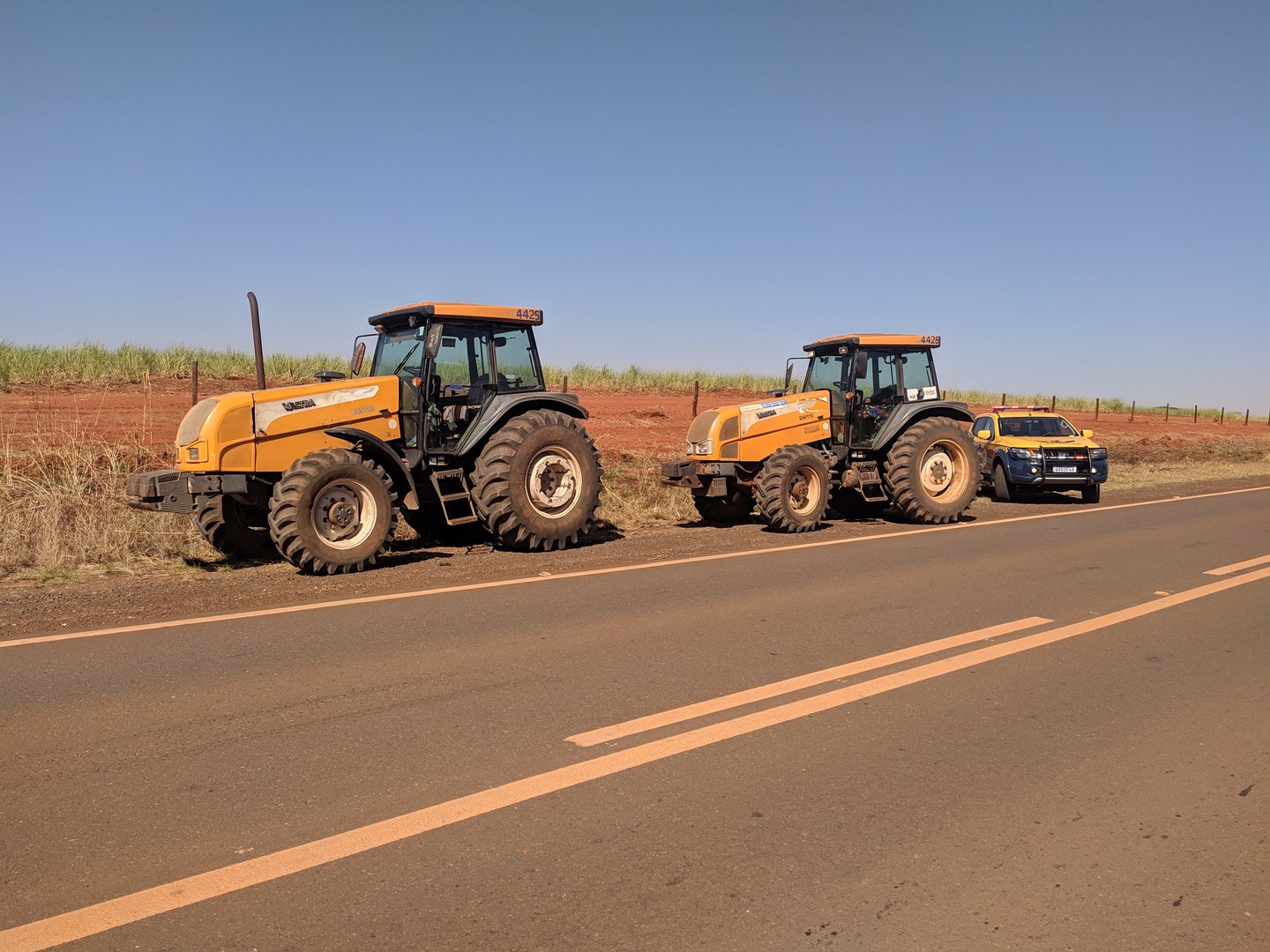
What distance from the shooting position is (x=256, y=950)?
294cm

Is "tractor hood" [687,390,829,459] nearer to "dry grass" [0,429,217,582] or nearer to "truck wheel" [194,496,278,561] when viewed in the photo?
"truck wheel" [194,496,278,561]

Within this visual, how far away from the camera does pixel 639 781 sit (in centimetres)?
420

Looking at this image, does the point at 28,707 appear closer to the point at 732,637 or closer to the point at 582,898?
the point at 582,898

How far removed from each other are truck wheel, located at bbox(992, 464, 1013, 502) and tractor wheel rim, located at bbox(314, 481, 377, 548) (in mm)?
12803

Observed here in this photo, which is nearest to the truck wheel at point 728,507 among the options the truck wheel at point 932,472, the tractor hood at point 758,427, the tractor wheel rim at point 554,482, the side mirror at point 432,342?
the tractor hood at point 758,427

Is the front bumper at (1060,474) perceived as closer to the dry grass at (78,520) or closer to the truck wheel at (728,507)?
the truck wheel at (728,507)

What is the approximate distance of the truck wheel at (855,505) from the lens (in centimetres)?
1527

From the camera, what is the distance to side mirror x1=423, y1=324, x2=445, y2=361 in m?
11.0

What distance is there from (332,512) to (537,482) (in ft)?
7.95

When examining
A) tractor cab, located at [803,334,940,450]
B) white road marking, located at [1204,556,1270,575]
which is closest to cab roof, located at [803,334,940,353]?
tractor cab, located at [803,334,940,450]

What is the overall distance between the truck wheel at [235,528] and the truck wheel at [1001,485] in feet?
43.5

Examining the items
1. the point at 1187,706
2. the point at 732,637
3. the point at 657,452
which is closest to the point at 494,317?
the point at 732,637

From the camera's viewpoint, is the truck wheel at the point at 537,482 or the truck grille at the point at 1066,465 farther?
the truck grille at the point at 1066,465

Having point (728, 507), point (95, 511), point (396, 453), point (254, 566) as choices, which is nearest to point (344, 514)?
point (396, 453)
